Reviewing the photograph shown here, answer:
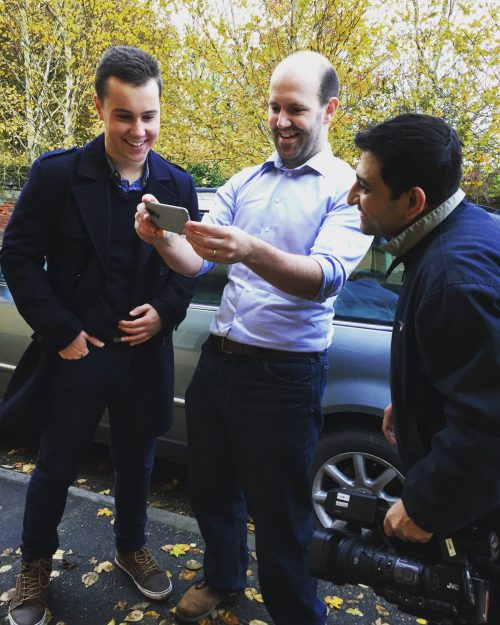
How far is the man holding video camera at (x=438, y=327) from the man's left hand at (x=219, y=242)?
0.34 meters

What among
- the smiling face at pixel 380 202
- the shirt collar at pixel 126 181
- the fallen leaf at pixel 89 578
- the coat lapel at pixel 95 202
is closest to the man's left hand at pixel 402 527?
the smiling face at pixel 380 202

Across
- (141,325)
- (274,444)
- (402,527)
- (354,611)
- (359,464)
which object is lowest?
(354,611)

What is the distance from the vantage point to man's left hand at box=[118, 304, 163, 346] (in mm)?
2248

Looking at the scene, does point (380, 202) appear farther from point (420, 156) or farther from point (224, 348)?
point (224, 348)

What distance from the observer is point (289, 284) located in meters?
1.73

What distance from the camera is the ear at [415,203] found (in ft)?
4.65

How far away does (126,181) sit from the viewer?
7.58 ft

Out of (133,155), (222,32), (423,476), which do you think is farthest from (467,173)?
(423,476)

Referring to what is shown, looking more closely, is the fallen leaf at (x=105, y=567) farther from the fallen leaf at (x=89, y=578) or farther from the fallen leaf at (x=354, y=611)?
the fallen leaf at (x=354, y=611)

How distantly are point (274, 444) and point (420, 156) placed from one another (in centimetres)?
108

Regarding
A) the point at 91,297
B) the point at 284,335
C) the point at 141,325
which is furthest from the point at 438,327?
the point at 91,297

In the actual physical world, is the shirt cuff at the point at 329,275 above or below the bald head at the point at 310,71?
below

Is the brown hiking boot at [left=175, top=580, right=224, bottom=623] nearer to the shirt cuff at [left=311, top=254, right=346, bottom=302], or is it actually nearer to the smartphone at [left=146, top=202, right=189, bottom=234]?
the shirt cuff at [left=311, top=254, right=346, bottom=302]

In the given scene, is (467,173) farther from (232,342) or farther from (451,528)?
(451,528)
